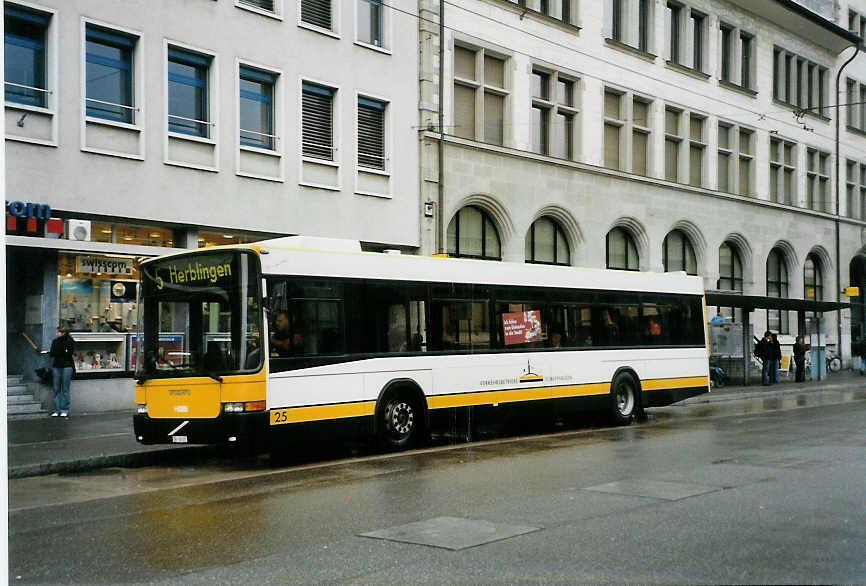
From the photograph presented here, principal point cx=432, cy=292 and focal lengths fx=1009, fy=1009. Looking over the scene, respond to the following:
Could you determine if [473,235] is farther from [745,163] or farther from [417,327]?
[745,163]

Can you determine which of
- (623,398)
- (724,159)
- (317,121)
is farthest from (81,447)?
(724,159)

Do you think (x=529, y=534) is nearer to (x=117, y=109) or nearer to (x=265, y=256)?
(x=265, y=256)

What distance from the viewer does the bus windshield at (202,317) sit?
42.2ft

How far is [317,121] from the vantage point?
24.1 meters

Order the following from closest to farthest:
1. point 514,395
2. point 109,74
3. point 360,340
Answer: point 360,340 → point 514,395 → point 109,74

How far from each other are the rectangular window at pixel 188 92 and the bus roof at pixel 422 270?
25.0 ft

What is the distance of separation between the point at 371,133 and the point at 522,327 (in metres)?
9.97

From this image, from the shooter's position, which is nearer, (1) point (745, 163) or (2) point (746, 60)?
(2) point (746, 60)

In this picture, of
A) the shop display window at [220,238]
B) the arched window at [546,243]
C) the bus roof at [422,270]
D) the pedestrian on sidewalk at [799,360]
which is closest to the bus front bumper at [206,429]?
the bus roof at [422,270]

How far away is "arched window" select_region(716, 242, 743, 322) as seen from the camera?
39.3 m

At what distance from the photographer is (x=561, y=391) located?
1783cm

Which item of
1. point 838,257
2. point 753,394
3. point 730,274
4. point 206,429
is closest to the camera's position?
point 206,429

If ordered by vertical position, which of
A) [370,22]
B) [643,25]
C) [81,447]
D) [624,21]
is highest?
[643,25]

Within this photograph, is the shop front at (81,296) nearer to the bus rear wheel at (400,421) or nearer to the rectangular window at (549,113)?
the bus rear wheel at (400,421)
